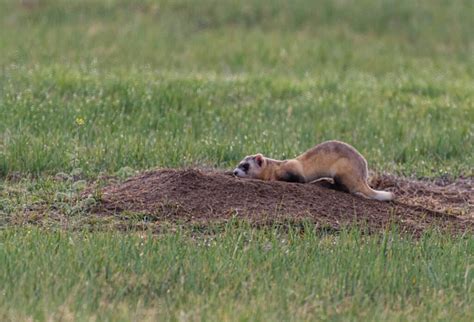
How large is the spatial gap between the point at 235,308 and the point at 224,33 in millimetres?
16007

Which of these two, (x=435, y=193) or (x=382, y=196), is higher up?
(x=382, y=196)

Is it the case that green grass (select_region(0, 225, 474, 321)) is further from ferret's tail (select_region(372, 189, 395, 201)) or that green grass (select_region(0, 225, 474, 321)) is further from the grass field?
ferret's tail (select_region(372, 189, 395, 201))

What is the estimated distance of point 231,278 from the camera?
24.2 ft

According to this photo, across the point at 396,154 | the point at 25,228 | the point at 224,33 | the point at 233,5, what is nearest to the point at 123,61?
the point at 224,33

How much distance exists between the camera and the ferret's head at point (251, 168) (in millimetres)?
10352

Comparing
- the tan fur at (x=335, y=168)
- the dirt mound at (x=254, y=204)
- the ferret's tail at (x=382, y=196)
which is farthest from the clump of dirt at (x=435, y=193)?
the tan fur at (x=335, y=168)

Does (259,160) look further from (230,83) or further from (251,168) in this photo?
(230,83)

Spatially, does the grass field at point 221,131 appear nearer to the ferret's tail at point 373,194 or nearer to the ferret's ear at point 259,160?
the ferret's tail at point 373,194

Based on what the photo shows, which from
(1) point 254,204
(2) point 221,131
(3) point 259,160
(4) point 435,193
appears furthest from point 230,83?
(1) point 254,204

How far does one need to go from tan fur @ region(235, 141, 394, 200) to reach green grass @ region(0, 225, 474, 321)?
1675 millimetres

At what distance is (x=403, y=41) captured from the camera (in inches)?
902

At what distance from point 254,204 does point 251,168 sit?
933mm

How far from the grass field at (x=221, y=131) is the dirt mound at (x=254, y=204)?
41 centimetres

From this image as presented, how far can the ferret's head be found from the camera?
10.4 m
